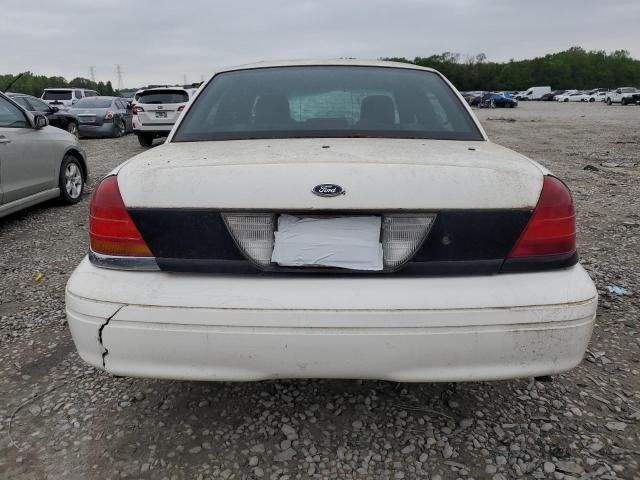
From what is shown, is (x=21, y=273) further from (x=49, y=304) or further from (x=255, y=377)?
(x=255, y=377)

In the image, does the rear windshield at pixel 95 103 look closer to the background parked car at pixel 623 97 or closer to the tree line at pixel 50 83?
the background parked car at pixel 623 97

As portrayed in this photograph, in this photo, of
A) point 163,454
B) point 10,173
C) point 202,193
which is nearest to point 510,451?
point 163,454

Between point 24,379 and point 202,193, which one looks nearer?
point 202,193

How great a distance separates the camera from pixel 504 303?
1747 mm

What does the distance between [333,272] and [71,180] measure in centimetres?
573

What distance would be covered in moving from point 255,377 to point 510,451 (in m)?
1.06

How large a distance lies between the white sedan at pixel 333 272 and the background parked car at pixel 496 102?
5171cm

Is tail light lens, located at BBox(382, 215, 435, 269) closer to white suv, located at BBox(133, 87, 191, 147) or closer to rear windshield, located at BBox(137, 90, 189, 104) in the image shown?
white suv, located at BBox(133, 87, 191, 147)

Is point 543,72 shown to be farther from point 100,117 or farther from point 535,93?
point 100,117

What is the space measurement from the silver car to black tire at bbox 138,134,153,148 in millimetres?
7393

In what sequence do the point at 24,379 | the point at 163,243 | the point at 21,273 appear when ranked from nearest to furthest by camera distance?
1. the point at 163,243
2. the point at 24,379
3. the point at 21,273

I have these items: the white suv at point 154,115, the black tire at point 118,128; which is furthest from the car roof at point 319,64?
the black tire at point 118,128

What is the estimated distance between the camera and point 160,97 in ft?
45.4

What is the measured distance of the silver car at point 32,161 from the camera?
517 centimetres
